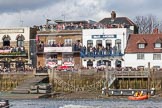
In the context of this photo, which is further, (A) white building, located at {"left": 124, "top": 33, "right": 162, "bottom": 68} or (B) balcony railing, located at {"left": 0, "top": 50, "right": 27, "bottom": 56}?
(B) balcony railing, located at {"left": 0, "top": 50, "right": 27, "bottom": 56}

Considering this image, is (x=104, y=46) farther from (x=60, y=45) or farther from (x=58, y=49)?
(x=58, y=49)

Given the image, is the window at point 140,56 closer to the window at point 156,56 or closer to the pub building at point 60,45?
the window at point 156,56

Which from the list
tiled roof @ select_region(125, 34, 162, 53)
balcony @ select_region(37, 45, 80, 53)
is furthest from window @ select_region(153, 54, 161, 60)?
balcony @ select_region(37, 45, 80, 53)

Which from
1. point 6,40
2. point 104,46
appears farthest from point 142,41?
point 6,40

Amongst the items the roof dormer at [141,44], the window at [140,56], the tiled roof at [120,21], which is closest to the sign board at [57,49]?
the roof dormer at [141,44]

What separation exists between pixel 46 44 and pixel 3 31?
29.4 feet

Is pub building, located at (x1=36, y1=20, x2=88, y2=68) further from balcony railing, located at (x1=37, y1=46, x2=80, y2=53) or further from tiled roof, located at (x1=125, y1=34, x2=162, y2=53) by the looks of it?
tiled roof, located at (x1=125, y1=34, x2=162, y2=53)

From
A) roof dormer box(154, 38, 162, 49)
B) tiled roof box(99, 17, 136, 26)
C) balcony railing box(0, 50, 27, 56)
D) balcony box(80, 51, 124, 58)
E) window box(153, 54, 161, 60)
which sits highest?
tiled roof box(99, 17, 136, 26)

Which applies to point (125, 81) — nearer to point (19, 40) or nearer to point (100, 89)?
point (100, 89)

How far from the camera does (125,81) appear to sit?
280 feet

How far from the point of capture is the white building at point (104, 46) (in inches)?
3871

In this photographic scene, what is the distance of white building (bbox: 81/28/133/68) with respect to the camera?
9831 centimetres

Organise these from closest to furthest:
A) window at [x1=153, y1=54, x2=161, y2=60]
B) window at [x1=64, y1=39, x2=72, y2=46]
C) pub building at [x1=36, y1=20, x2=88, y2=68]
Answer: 1. window at [x1=153, y1=54, x2=161, y2=60]
2. pub building at [x1=36, y1=20, x2=88, y2=68]
3. window at [x1=64, y1=39, x2=72, y2=46]

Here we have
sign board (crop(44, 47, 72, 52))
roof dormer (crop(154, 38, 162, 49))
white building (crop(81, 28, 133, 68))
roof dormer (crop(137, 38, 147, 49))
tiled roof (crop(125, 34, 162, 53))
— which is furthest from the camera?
sign board (crop(44, 47, 72, 52))
